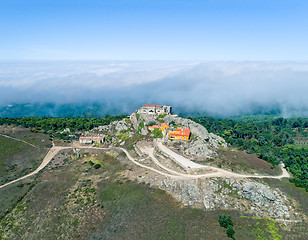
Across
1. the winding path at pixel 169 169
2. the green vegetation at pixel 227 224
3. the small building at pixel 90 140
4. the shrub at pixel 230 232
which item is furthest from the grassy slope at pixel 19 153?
the shrub at pixel 230 232

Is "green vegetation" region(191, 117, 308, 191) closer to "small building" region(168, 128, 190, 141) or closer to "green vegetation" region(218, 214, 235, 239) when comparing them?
"small building" region(168, 128, 190, 141)

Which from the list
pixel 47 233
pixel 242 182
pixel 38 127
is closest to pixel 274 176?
pixel 242 182

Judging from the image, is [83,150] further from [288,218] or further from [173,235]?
[288,218]

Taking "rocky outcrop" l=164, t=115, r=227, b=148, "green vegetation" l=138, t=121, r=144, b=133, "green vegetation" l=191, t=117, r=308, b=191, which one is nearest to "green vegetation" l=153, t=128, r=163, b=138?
"green vegetation" l=138, t=121, r=144, b=133

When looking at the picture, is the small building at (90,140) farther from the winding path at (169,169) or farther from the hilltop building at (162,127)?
the hilltop building at (162,127)

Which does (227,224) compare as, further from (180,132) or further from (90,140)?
(90,140)

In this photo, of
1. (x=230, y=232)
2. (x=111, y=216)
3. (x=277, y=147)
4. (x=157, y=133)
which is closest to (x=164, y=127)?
(x=157, y=133)
